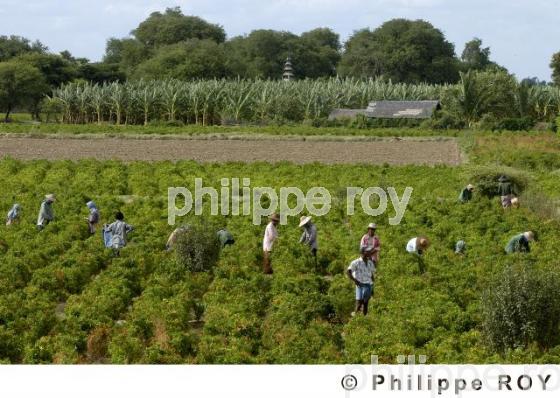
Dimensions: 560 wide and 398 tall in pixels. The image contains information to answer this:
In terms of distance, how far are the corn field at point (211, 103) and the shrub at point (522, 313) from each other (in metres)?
49.5

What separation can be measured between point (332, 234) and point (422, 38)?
327 ft

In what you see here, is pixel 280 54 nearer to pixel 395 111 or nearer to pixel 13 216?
pixel 395 111

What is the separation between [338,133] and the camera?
52.4m

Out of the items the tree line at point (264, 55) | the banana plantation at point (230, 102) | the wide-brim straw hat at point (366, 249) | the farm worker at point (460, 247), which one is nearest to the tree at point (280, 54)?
the tree line at point (264, 55)

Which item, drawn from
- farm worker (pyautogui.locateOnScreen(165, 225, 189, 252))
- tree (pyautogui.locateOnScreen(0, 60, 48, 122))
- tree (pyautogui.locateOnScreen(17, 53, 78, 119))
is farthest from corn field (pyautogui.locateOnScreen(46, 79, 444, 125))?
farm worker (pyautogui.locateOnScreen(165, 225, 189, 252))

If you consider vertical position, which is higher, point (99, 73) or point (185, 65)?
point (185, 65)

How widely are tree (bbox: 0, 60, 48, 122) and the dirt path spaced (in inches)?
1107

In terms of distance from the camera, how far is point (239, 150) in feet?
141

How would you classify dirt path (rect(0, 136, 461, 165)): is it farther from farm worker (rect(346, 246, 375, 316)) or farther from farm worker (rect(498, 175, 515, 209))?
farm worker (rect(346, 246, 375, 316))

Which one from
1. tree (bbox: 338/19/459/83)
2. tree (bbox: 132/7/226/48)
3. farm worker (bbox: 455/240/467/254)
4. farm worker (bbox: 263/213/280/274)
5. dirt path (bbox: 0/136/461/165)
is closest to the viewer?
farm worker (bbox: 263/213/280/274)

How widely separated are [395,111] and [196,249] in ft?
149

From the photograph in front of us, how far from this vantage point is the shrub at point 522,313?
1261 cm

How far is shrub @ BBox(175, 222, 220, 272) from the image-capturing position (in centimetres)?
Answer: 1758

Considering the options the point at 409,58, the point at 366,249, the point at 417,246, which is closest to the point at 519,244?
the point at 417,246
